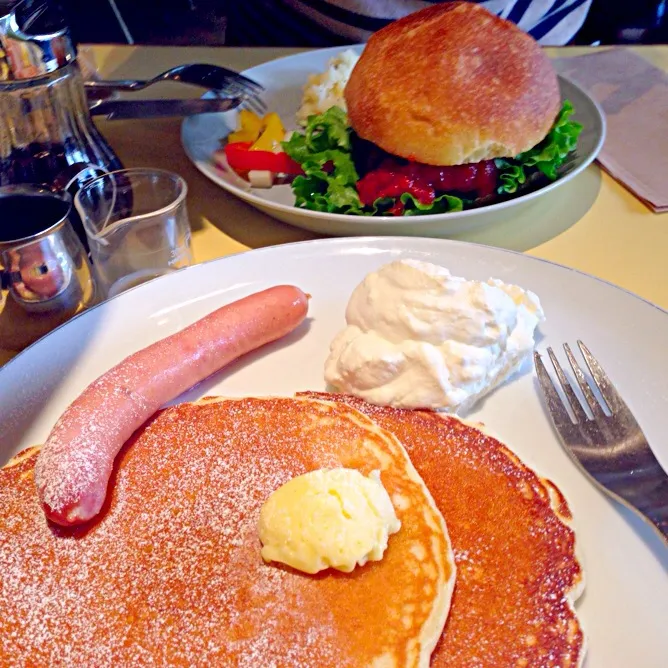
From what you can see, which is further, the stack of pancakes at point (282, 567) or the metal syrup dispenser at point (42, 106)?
the metal syrup dispenser at point (42, 106)

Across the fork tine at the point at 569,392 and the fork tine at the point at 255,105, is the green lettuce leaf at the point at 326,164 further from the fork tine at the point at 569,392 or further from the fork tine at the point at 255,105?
the fork tine at the point at 569,392

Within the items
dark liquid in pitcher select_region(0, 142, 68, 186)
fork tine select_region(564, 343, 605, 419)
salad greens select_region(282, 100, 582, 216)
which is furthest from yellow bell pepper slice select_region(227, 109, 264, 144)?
fork tine select_region(564, 343, 605, 419)

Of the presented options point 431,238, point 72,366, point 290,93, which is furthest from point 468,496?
point 290,93

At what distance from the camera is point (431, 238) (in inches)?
77.1

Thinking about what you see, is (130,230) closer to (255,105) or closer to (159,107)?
(159,107)

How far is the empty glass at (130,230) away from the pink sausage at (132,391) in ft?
1.44

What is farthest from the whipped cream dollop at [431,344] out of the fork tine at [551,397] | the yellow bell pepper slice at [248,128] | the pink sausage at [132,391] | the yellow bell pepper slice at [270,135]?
the yellow bell pepper slice at [248,128]

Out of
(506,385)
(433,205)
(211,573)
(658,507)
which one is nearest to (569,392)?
(506,385)

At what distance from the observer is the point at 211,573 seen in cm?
120

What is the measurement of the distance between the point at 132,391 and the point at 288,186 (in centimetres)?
118

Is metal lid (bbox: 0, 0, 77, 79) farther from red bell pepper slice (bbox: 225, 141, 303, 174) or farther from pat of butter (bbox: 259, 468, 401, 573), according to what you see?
pat of butter (bbox: 259, 468, 401, 573)

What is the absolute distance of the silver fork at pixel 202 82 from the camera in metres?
2.28

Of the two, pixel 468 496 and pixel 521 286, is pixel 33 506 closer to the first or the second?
pixel 468 496

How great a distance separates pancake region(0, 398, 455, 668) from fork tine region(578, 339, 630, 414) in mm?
525
